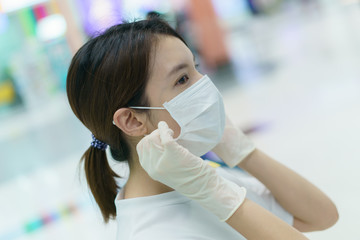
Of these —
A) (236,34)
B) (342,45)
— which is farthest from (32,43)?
(342,45)

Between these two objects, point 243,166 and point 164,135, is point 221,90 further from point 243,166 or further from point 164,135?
point 164,135

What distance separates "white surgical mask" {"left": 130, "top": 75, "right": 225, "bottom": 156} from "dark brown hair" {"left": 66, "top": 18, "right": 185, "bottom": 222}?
0.12 metres

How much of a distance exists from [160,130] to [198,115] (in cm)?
25

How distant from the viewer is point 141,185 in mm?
1252

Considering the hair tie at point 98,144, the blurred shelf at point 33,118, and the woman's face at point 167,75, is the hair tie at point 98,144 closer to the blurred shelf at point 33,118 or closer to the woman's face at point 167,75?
the woman's face at point 167,75

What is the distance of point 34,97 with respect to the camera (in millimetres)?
10469

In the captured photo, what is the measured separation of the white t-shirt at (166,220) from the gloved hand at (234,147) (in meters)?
0.29

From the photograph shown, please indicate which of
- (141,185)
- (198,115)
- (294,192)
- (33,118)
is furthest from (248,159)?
(33,118)

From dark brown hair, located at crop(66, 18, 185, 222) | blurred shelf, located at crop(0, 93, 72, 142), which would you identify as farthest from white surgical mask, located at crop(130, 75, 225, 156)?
blurred shelf, located at crop(0, 93, 72, 142)

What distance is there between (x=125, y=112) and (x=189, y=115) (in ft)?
0.66

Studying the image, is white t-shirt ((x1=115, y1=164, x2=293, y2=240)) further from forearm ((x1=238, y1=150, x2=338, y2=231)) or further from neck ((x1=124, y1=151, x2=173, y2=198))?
forearm ((x1=238, y1=150, x2=338, y2=231))

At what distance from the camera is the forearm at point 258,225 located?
102cm

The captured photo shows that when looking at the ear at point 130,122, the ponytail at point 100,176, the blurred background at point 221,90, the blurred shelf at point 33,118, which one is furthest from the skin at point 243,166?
the blurred shelf at point 33,118

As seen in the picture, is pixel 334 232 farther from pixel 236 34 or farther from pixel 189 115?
pixel 236 34
